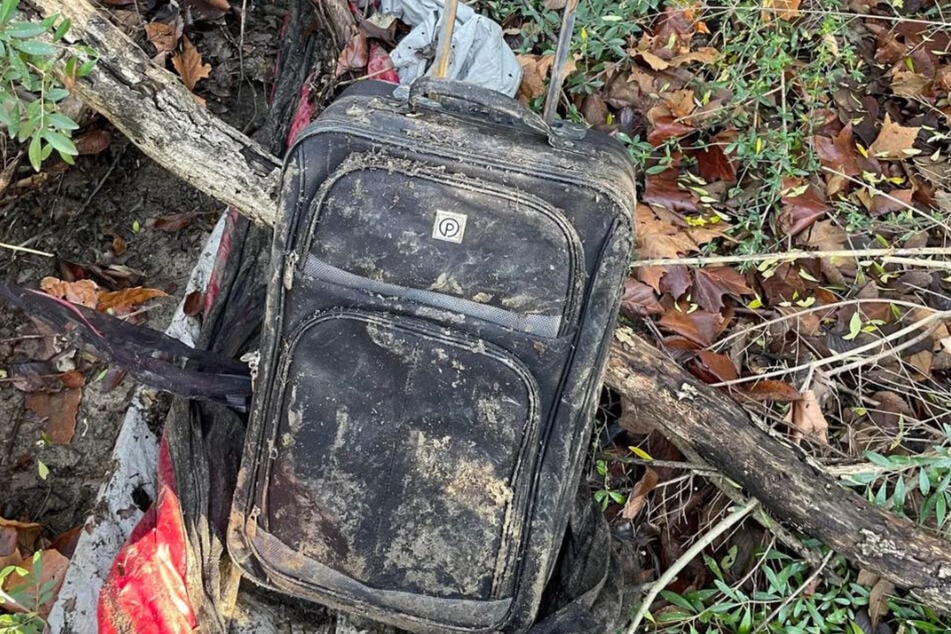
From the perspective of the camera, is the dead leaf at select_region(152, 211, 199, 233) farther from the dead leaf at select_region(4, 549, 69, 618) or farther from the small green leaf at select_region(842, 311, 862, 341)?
the small green leaf at select_region(842, 311, 862, 341)

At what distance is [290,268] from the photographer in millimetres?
1361

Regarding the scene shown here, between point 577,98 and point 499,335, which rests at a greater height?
point 577,98

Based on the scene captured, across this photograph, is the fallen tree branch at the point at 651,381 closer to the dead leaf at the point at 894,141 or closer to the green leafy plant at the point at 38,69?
the green leafy plant at the point at 38,69

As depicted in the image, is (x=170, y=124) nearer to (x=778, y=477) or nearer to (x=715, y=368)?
(x=715, y=368)

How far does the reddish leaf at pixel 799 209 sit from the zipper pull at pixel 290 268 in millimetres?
1266

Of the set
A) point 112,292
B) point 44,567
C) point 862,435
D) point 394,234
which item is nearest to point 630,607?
point 862,435

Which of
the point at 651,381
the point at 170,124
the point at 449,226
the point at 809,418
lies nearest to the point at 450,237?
the point at 449,226

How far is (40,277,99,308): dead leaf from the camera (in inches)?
80.3

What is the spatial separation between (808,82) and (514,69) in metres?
0.77

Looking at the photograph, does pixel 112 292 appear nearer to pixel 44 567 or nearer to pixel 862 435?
pixel 44 567

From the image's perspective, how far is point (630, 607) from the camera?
168cm

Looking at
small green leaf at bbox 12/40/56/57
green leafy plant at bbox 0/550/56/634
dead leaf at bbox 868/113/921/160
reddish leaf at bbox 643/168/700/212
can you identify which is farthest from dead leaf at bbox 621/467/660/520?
small green leaf at bbox 12/40/56/57

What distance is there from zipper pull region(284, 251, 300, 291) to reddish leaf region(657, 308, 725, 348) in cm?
94

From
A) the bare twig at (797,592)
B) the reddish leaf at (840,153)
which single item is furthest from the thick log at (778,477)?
the reddish leaf at (840,153)
